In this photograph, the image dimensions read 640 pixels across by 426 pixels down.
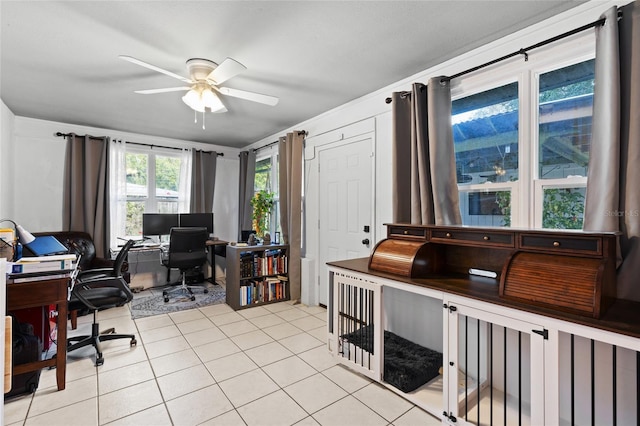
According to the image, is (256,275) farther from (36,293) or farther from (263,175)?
(36,293)

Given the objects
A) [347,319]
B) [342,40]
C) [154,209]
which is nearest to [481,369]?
[347,319]

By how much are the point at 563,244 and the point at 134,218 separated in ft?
17.7

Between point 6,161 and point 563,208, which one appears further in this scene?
point 6,161

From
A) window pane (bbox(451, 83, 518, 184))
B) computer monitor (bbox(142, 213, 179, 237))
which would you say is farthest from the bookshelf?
window pane (bbox(451, 83, 518, 184))

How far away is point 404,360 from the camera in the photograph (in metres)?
2.24

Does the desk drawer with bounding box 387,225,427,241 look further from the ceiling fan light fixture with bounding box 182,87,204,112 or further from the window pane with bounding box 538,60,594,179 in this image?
the ceiling fan light fixture with bounding box 182,87,204,112

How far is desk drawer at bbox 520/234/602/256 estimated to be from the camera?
1392 mm

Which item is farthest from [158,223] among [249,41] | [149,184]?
[249,41]

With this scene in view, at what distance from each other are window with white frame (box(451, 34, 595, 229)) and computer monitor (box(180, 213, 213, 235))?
404cm

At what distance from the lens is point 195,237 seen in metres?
4.23

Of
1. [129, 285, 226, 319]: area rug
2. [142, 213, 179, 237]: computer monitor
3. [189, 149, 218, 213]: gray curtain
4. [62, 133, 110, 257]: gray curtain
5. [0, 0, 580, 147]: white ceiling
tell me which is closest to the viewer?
[0, 0, 580, 147]: white ceiling

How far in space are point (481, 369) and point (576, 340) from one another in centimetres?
65

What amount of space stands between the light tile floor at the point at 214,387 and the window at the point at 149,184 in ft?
7.12

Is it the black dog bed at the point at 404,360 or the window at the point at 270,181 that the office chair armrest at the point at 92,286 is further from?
the window at the point at 270,181
